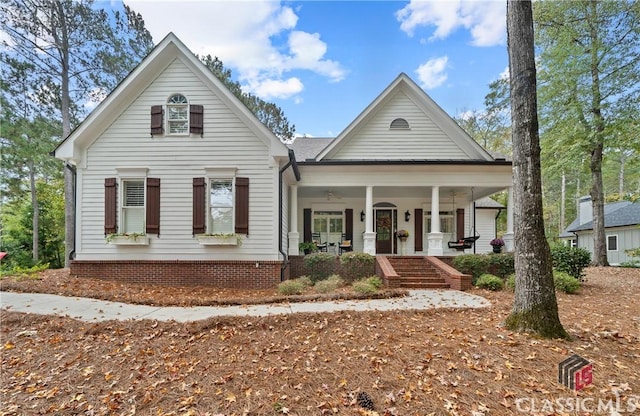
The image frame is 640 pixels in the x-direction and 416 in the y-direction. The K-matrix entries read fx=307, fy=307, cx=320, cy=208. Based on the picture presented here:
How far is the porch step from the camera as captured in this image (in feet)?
29.3

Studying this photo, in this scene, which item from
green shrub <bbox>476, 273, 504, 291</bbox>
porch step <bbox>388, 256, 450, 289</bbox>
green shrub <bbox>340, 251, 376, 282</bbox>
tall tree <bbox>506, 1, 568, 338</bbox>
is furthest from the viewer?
green shrub <bbox>340, 251, 376, 282</bbox>

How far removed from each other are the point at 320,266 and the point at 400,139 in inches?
238

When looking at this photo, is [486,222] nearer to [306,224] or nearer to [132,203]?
[306,224]

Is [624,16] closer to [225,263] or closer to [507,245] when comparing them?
[507,245]

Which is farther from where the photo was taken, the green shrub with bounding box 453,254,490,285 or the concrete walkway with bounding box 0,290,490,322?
the green shrub with bounding box 453,254,490,285

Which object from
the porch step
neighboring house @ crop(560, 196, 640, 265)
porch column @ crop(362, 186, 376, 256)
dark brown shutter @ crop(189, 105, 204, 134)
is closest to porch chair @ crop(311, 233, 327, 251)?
porch column @ crop(362, 186, 376, 256)

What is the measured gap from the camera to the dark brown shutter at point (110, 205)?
30.9 ft

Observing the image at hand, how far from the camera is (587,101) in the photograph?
1363 cm

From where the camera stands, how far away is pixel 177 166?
31.6 ft

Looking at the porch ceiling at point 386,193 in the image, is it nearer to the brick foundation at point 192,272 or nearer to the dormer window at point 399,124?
the dormer window at point 399,124

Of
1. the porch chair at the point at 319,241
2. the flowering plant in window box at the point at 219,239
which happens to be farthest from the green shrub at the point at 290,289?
the porch chair at the point at 319,241

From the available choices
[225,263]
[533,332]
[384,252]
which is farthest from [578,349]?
[384,252]

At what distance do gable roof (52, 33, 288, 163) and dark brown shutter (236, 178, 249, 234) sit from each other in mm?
1329

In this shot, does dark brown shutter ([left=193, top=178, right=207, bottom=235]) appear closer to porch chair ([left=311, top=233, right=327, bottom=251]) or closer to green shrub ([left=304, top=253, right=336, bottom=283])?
green shrub ([left=304, top=253, right=336, bottom=283])
